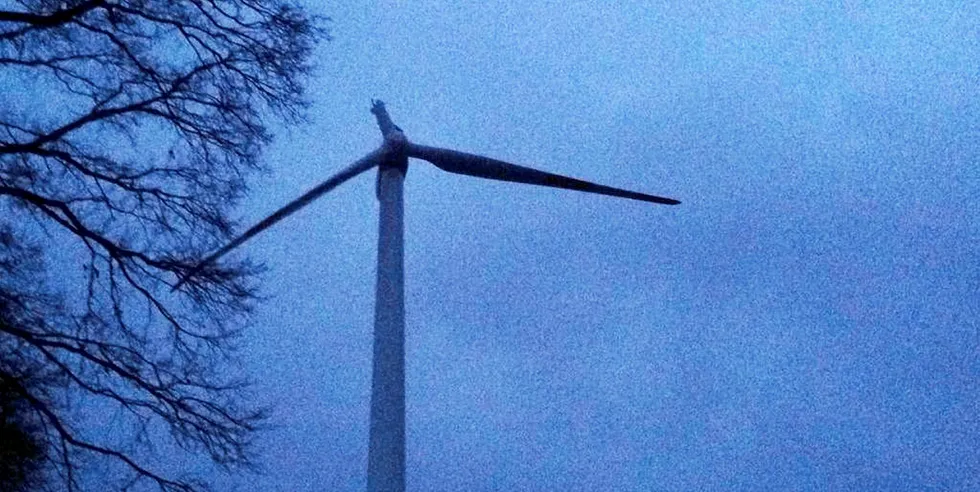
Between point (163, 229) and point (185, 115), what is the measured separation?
1.39 metres

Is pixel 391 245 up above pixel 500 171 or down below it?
below

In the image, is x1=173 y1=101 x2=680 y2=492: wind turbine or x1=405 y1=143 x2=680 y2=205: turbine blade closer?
x1=173 y1=101 x2=680 y2=492: wind turbine

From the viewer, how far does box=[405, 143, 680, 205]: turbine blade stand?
1969 centimetres

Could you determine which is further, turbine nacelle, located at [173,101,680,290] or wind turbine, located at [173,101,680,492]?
turbine nacelle, located at [173,101,680,290]

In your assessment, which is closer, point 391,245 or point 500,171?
point 391,245

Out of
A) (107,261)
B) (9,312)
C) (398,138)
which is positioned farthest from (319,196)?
(9,312)

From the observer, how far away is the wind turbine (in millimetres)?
15344

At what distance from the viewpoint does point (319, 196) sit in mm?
19734

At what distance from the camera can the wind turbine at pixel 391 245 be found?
50.3 feet

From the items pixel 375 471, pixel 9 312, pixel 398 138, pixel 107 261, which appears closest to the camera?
pixel 9 312

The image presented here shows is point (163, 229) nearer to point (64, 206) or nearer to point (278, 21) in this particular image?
point (64, 206)

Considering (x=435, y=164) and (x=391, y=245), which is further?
(x=435, y=164)

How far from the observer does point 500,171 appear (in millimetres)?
20219

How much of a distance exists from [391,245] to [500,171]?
3520mm
